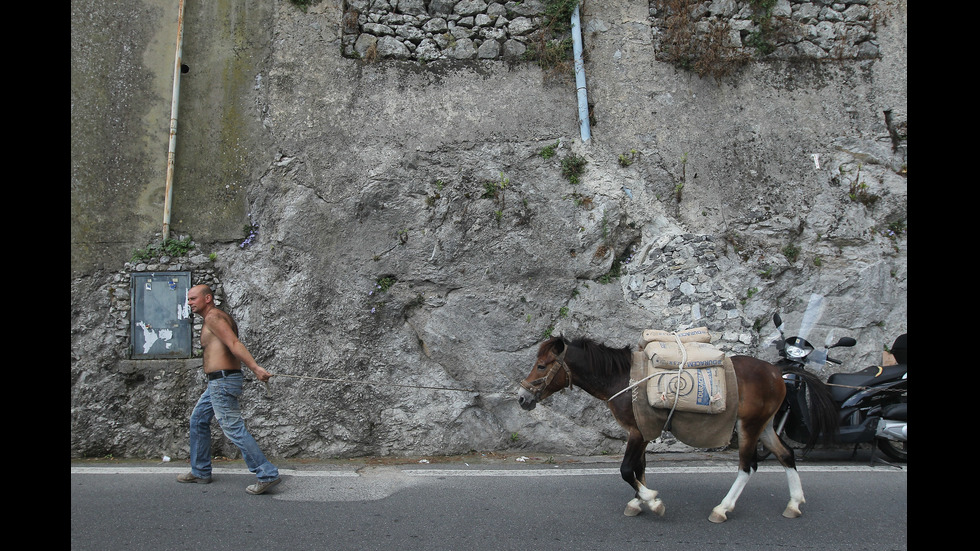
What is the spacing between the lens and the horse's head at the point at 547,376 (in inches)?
167

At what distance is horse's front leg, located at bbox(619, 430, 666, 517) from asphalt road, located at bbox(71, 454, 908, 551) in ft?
0.34

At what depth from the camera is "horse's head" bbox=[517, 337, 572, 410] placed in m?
4.25

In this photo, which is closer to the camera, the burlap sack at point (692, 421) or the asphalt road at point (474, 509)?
the asphalt road at point (474, 509)

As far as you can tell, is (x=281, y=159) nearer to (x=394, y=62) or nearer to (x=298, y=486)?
(x=394, y=62)

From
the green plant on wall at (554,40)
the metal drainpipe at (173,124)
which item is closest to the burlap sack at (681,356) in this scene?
the green plant on wall at (554,40)

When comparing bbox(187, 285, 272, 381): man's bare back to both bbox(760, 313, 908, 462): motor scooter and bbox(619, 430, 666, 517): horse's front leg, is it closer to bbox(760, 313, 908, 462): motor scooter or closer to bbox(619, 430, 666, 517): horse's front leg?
bbox(619, 430, 666, 517): horse's front leg

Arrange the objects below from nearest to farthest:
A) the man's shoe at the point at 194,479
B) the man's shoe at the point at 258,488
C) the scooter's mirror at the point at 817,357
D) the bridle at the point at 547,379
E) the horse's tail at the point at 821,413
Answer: the bridle at the point at 547,379, the man's shoe at the point at 258,488, the horse's tail at the point at 821,413, the man's shoe at the point at 194,479, the scooter's mirror at the point at 817,357

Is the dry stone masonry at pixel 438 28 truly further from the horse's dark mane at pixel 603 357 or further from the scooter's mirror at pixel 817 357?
the scooter's mirror at pixel 817 357

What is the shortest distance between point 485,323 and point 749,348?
3.11 meters

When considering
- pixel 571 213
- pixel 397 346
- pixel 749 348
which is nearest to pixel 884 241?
pixel 749 348

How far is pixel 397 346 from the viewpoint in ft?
20.5

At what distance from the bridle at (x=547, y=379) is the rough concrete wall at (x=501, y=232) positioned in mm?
1872

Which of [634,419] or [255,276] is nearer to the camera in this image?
[634,419]

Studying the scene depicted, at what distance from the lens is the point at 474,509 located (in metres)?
4.21
